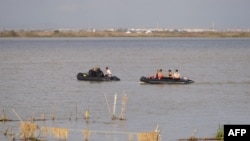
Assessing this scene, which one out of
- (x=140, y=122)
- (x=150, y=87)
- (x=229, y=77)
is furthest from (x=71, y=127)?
(x=229, y=77)

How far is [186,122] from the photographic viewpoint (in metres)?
31.4

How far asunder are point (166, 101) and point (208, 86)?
10.3 m

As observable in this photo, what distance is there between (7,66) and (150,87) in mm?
32338

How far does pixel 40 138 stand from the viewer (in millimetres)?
26125

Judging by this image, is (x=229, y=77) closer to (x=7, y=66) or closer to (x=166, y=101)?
(x=166, y=101)

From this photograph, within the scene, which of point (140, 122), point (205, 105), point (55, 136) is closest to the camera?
point (55, 136)

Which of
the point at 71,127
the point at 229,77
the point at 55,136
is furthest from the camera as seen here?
the point at 229,77

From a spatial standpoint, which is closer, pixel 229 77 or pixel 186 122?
pixel 186 122

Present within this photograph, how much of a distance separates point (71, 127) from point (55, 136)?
395 centimetres

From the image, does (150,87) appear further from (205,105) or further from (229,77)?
(229,77)

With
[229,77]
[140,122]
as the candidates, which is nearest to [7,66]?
[229,77]

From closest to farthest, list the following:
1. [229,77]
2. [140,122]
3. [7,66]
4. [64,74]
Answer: [140,122] → [229,77] → [64,74] → [7,66]

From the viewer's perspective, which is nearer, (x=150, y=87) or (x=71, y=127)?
(x=71, y=127)

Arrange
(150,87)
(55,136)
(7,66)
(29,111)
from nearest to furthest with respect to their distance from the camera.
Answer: (55,136)
(29,111)
(150,87)
(7,66)
